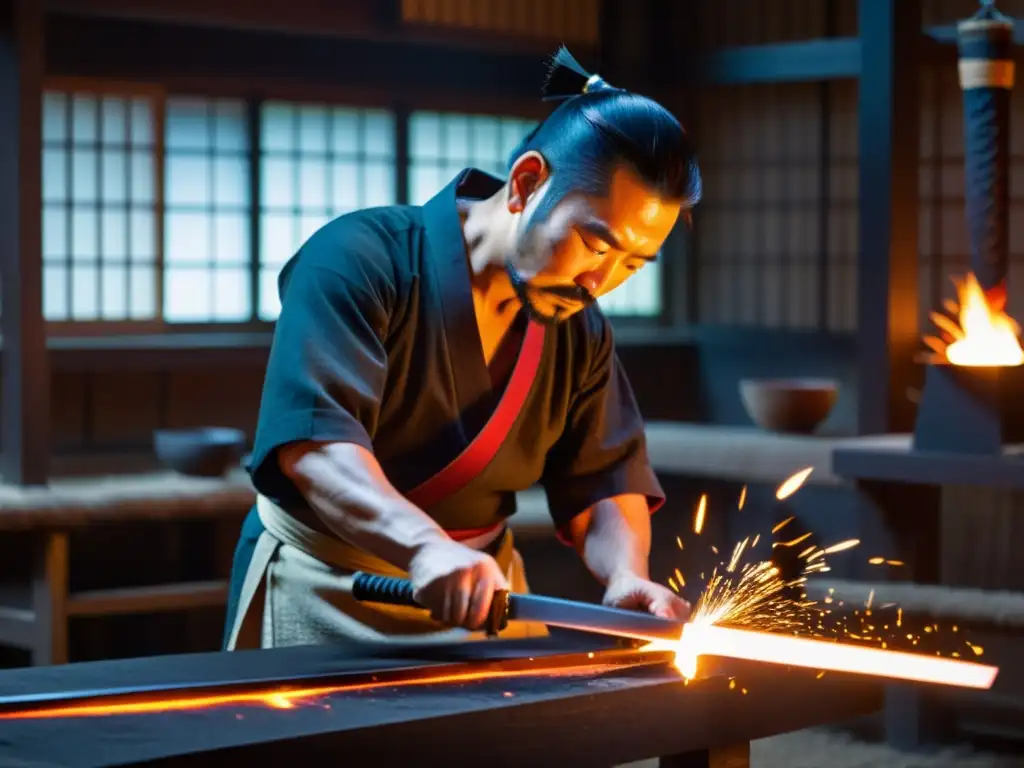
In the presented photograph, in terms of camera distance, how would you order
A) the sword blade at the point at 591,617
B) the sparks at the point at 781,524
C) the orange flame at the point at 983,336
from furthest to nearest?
1. the sparks at the point at 781,524
2. the orange flame at the point at 983,336
3. the sword blade at the point at 591,617

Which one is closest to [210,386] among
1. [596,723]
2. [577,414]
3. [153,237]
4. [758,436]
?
[153,237]

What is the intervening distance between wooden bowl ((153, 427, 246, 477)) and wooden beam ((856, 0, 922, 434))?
2613mm

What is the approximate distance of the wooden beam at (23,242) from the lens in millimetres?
5965

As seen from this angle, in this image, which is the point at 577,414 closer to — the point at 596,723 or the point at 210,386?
the point at 596,723

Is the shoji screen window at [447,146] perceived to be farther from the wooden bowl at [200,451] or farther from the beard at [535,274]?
the beard at [535,274]

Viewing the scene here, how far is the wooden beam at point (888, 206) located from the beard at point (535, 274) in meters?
3.97

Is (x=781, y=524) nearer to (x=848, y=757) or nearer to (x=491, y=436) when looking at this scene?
(x=848, y=757)

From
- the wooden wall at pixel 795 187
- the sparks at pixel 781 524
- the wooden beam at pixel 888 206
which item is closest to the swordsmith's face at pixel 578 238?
the sparks at pixel 781 524

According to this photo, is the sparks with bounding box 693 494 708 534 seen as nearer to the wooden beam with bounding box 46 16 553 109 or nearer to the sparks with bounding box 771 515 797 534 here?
the sparks with bounding box 771 515 797 534

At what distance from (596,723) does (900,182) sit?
4.60m

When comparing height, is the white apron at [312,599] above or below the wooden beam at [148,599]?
above

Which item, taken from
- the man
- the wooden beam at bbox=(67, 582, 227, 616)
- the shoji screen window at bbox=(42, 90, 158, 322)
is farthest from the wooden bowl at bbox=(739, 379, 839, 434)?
the man

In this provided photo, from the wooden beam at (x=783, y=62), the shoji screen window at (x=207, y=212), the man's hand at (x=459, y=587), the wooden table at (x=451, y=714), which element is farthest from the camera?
the shoji screen window at (x=207, y=212)

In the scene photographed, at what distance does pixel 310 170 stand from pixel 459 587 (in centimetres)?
539
